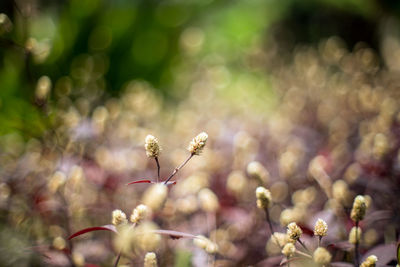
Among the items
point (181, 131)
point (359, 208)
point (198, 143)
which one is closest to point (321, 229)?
point (359, 208)

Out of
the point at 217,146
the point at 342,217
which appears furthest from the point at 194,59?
the point at 342,217

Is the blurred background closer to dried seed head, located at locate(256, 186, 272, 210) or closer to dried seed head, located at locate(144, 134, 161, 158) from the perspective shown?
dried seed head, located at locate(256, 186, 272, 210)

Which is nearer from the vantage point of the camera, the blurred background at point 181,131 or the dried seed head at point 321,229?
the dried seed head at point 321,229

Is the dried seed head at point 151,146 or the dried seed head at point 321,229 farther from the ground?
the dried seed head at point 151,146

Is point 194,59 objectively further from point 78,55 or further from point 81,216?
point 81,216

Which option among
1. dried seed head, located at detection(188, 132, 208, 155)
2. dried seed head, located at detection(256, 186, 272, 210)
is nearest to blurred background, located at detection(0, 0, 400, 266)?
dried seed head, located at detection(256, 186, 272, 210)

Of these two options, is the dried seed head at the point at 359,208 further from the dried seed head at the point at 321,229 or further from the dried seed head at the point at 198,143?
the dried seed head at the point at 198,143

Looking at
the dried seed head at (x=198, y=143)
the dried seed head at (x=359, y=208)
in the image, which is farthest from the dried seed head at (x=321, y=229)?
the dried seed head at (x=198, y=143)

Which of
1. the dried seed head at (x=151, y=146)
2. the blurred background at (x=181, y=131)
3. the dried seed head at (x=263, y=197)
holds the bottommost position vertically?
the dried seed head at (x=263, y=197)
